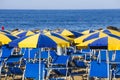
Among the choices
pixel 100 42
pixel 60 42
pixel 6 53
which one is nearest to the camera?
pixel 100 42

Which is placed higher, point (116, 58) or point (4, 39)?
point (4, 39)

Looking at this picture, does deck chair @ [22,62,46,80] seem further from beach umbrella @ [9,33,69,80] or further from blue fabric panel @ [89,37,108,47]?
blue fabric panel @ [89,37,108,47]

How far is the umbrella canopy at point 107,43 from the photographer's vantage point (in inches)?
363

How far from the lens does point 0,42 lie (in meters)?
11.5

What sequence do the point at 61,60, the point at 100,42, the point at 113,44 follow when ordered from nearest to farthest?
the point at 113,44, the point at 100,42, the point at 61,60

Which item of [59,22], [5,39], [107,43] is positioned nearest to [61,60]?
[5,39]

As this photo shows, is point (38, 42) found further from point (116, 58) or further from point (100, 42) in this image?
point (116, 58)

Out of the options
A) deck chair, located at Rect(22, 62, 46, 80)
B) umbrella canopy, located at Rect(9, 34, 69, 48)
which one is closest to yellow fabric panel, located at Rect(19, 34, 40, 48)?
umbrella canopy, located at Rect(9, 34, 69, 48)

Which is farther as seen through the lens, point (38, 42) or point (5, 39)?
point (5, 39)

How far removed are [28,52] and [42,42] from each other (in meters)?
4.43

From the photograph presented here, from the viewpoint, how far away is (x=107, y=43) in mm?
9328

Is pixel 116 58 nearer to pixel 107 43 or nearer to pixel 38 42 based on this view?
pixel 107 43

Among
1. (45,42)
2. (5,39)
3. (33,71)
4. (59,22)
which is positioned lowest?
(59,22)

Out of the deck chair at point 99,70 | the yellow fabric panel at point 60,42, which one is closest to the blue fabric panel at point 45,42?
the yellow fabric panel at point 60,42
